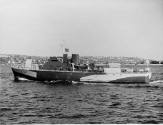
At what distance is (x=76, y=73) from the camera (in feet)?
149

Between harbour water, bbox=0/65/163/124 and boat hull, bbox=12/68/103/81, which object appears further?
boat hull, bbox=12/68/103/81

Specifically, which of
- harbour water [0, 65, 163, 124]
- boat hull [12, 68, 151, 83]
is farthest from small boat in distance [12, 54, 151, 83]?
harbour water [0, 65, 163, 124]

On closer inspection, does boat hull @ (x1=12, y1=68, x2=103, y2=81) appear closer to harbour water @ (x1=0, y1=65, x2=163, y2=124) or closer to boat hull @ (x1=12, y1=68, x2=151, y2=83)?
boat hull @ (x1=12, y1=68, x2=151, y2=83)

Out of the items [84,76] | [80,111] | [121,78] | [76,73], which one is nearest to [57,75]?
[76,73]

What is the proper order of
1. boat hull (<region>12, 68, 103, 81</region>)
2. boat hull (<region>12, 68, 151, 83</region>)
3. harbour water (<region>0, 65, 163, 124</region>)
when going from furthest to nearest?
boat hull (<region>12, 68, 151, 83</region>) → boat hull (<region>12, 68, 103, 81</region>) → harbour water (<region>0, 65, 163, 124</region>)

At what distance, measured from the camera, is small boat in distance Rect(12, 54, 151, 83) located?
45625mm

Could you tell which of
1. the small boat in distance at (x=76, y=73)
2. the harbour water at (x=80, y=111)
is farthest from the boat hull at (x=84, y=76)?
the harbour water at (x=80, y=111)

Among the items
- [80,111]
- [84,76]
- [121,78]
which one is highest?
[84,76]

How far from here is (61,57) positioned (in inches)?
1930

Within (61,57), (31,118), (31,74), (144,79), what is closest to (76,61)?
(61,57)

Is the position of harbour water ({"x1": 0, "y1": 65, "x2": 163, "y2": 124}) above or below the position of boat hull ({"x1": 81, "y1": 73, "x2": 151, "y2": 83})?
below

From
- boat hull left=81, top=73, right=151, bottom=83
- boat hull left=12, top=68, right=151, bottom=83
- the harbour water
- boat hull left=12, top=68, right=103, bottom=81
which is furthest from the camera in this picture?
boat hull left=81, top=73, right=151, bottom=83

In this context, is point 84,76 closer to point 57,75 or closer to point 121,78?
point 57,75

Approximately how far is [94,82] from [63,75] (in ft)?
16.3
